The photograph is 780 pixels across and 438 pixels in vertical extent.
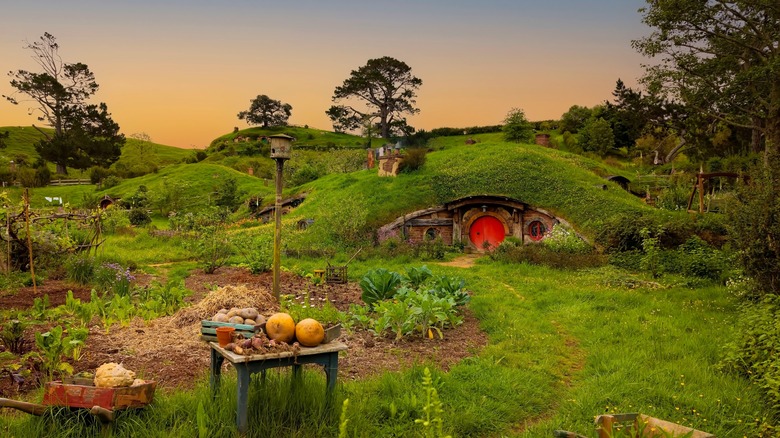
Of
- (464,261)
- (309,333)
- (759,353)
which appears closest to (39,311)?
(309,333)

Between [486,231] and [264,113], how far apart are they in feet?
280

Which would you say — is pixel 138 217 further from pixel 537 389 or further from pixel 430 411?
pixel 430 411

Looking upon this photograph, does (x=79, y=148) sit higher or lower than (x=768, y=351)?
higher

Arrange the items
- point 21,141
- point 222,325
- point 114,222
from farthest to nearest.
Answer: point 21,141 < point 114,222 < point 222,325

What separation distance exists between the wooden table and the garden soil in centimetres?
97

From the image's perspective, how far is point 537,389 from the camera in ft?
22.1

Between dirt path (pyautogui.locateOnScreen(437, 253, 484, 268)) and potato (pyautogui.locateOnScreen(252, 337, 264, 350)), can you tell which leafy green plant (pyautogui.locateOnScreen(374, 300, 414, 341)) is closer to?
potato (pyautogui.locateOnScreen(252, 337, 264, 350))

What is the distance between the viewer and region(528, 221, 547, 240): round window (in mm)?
26544

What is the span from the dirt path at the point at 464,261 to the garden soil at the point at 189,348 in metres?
9.22

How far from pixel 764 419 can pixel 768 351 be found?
1757 mm

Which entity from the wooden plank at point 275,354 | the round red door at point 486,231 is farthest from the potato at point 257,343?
the round red door at point 486,231

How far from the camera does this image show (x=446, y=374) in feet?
23.0

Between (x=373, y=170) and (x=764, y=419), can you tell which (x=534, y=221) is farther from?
(x=764, y=419)

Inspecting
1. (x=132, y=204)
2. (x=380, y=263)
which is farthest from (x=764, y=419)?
(x=132, y=204)
